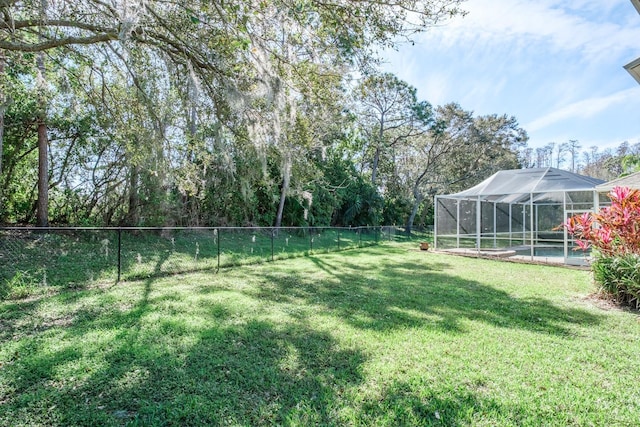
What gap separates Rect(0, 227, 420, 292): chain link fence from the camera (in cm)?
555

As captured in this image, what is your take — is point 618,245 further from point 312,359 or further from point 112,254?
point 112,254

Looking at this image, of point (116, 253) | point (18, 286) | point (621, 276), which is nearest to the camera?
point (18, 286)

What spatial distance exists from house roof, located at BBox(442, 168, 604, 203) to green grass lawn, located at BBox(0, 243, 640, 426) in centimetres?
567

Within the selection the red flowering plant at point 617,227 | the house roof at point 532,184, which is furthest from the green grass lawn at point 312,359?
the house roof at point 532,184

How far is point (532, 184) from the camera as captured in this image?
1075 cm

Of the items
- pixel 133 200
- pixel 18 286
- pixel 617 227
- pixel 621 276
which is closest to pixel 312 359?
pixel 18 286

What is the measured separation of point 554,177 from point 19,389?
13016mm

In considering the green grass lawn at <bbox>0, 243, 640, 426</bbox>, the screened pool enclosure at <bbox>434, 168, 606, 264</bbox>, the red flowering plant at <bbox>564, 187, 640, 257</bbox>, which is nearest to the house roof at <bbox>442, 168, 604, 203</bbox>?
the screened pool enclosure at <bbox>434, 168, 606, 264</bbox>

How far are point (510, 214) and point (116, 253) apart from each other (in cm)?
1396

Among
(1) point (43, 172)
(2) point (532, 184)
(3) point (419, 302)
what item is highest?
(2) point (532, 184)

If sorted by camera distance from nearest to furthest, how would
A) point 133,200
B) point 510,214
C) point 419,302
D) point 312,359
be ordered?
point 312,359 → point 419,302 → point 133,200 → point 510,214

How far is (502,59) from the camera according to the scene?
28.1 ft

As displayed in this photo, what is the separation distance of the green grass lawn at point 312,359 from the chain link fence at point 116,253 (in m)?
0.76

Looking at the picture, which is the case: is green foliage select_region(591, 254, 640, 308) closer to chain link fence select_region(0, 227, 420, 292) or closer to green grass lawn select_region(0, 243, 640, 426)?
green grass lawn select_region(0, 243, 640, 426)
